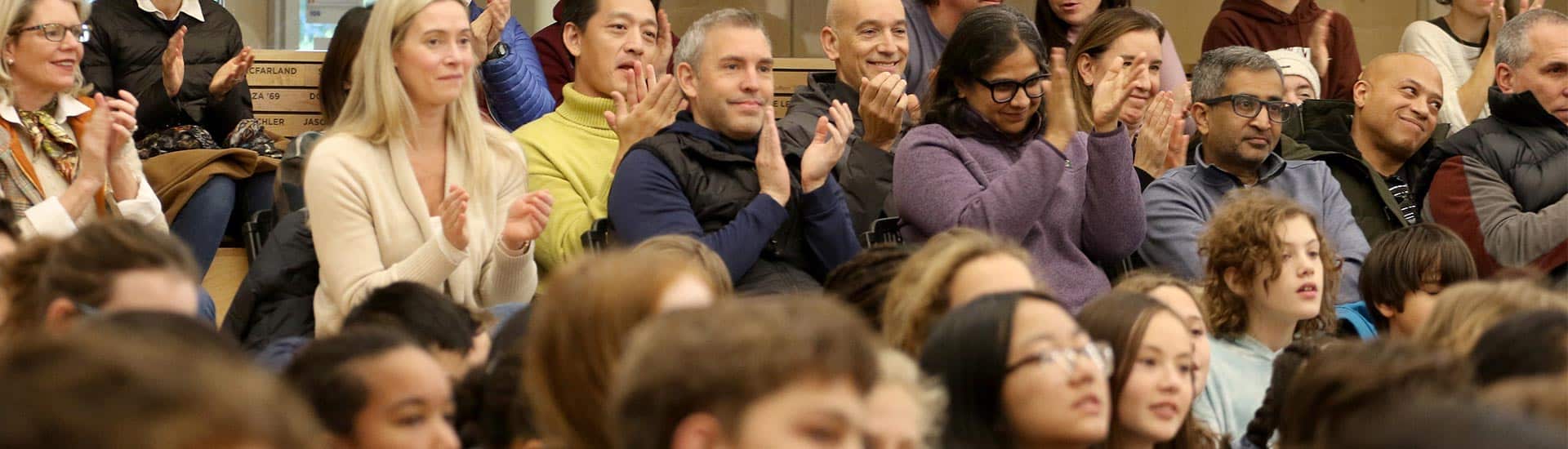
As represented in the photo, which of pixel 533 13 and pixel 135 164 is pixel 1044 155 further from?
pixel 533 13

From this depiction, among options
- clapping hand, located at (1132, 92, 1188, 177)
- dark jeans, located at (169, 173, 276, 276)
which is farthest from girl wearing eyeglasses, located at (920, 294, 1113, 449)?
dark jeans, located at (169, 173, 276, 276)

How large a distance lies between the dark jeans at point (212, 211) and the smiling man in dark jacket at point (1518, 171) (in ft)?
9.93

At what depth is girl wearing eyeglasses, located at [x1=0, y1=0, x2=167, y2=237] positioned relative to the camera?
3.74 meters

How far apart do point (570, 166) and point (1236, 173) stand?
1721 mm

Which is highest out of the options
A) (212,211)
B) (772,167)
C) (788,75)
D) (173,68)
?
(772,167)

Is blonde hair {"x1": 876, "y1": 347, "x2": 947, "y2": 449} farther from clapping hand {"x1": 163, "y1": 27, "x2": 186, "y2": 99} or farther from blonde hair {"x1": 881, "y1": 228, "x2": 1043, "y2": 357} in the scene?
clapping hand {"x1": 163, "y1": 27, "x2": 186, "y2": 99}

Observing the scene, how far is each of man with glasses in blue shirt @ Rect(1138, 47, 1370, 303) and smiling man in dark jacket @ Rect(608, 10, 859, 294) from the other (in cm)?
94

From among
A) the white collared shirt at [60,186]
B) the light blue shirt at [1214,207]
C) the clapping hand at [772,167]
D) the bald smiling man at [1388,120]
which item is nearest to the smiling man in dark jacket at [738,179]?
the clapping hand at [772,167]

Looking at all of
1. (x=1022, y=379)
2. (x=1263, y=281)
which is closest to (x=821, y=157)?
(x=1263, y=281)

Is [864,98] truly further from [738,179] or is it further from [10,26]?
[10,26]

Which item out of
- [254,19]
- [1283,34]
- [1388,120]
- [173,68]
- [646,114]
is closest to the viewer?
[646,114]

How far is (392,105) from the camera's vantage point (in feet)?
12.3

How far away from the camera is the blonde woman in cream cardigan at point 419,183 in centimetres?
353

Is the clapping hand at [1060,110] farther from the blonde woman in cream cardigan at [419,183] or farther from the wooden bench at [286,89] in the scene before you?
the wooden bench at [286,89]
